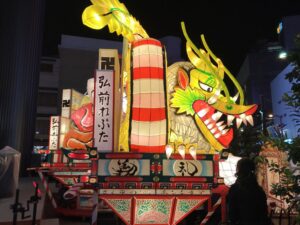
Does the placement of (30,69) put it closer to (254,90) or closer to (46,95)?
(46,95)

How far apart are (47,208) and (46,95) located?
32.8 metres

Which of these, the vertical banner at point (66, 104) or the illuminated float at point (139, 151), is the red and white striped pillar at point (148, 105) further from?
the vertical banner at point (66, 104)

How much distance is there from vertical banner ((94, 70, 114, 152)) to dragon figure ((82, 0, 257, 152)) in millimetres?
416

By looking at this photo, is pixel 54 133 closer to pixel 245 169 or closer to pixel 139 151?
pixel 139 151

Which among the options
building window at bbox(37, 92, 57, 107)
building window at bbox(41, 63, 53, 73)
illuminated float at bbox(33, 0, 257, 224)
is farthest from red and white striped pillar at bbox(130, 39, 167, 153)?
building window at bbox(41, 63, 53, 73)

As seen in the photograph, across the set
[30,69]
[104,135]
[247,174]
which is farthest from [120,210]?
[30,69]

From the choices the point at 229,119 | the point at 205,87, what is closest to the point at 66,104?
the point at 205,87

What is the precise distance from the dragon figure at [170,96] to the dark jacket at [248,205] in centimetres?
431

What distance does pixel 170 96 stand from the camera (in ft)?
38.9

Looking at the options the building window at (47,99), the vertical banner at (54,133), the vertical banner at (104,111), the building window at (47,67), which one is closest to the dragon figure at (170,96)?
the vertical banner at (104,111)

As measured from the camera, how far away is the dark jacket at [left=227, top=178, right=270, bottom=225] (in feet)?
11.7

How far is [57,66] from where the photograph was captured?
46344 millimetres

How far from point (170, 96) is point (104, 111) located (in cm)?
377

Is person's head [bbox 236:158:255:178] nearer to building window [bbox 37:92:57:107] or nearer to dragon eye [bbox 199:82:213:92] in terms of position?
dragon eye [bbox 199:82:213:92]
